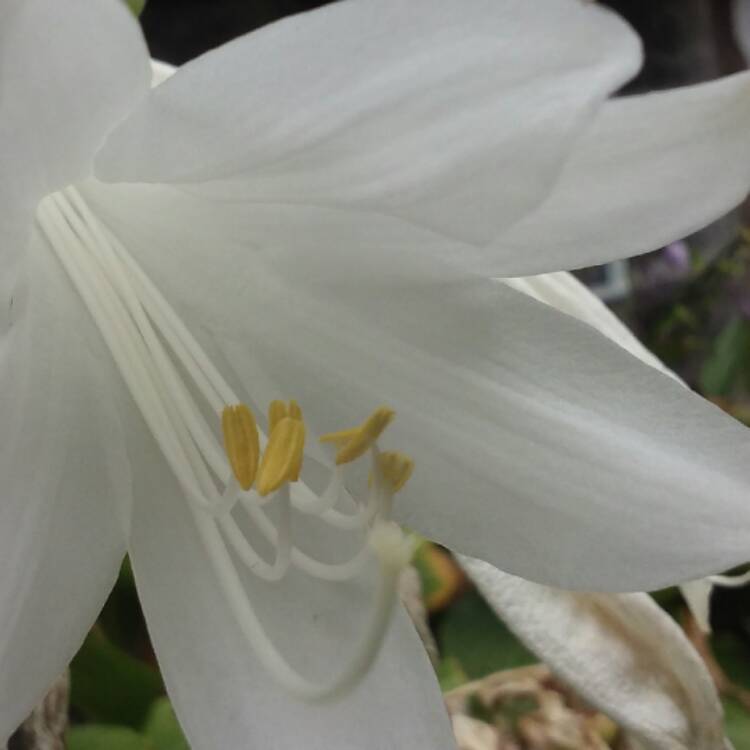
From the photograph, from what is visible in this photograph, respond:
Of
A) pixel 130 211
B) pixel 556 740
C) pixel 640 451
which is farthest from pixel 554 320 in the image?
pixel 556 740

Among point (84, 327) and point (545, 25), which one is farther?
point (84, 327)

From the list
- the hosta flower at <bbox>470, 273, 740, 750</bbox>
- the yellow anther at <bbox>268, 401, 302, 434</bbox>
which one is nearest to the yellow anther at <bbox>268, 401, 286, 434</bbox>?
Result: the yellow anther at <bbox>268, 401, 302, 434</bbox>

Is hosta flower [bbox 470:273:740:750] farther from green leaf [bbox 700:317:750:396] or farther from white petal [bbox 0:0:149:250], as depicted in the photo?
green leaf [bbox 700:317:750:396]

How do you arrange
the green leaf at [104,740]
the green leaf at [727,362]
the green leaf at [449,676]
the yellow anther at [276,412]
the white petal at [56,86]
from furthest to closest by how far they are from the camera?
1. the green leaf at [727,362]
2. the green leaf at [449,676]
3. the green leaf at [104,740]
4. the yellow anther at [276,412]
5. the white petal at [56,86]

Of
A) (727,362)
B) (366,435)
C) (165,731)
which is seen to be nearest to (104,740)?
(165,731)

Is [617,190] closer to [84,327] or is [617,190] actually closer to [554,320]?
[554,320]

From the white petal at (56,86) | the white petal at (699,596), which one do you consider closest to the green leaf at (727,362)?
the white petal at (699,596)

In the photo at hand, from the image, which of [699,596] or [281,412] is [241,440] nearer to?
[281,412]

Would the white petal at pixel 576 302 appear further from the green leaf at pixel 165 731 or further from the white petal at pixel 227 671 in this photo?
the green leaf at pixel 165 731
